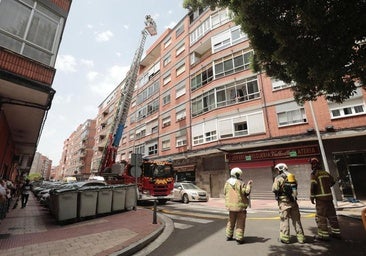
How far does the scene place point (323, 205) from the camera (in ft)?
18.5

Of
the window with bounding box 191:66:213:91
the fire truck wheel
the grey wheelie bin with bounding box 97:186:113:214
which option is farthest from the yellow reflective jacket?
the window with bounding box 191:66:213:91

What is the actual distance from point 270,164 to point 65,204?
46.2 ft

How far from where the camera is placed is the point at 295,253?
4.54m

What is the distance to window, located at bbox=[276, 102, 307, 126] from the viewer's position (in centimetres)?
1597

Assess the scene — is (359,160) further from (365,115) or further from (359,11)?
(359,11)

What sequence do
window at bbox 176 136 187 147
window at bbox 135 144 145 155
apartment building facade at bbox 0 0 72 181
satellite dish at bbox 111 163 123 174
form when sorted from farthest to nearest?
1. window at bbox 135 144 145 155
2. window at bbox 176 136 187 147
3. satellite dish at bbox 111 163 123 174
4. apartment building facade at bbox 0 0 72 181

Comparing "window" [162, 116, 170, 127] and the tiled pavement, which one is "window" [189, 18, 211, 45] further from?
the tiled pavement

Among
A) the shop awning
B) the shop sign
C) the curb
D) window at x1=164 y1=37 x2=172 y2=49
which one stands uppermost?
window at x1=164 y1=37 x2=172 y2=49

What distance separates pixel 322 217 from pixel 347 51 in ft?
13.2

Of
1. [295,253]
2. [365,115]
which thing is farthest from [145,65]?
[295,253]

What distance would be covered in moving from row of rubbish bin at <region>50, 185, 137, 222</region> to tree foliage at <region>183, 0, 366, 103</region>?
8490mm

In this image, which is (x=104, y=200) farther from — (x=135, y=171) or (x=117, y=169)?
(x=117, y=169)

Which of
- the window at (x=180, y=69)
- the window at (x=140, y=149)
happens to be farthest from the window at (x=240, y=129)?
the window at (x=140, y=149)

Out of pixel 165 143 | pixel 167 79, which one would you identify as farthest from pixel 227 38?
pixel 165 143
